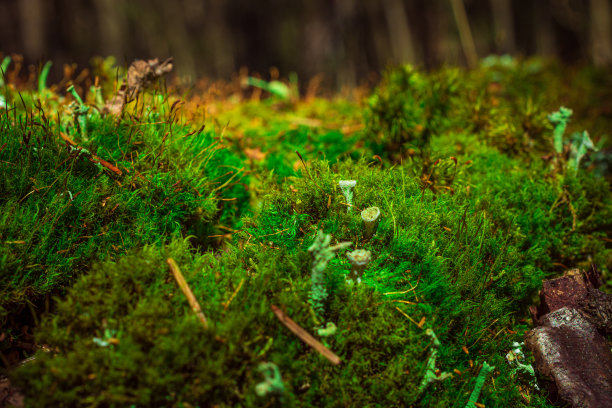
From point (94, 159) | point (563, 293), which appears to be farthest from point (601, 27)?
point (94, 159)

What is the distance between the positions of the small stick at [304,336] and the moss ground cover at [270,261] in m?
0.04

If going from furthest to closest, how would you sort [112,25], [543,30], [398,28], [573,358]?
1. [398,28]
2. [543,30]
3. [112,25]
4. [573,358]

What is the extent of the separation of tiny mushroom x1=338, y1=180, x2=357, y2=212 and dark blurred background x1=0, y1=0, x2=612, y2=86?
12236 mm

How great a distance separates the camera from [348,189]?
192 cm

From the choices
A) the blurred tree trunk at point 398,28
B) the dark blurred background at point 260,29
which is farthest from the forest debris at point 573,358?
the blurred tree trunk at point 398,28

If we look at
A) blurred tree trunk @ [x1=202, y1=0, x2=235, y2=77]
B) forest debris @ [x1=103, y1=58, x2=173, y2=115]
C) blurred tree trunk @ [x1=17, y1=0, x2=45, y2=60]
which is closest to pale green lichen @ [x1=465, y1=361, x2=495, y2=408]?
forest debris @ [x1=103, y1=58, x2=173, y2=115]

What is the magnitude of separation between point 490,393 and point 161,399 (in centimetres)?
144

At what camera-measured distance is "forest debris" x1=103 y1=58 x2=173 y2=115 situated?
96.9 inches

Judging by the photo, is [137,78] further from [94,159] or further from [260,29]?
[260,29]

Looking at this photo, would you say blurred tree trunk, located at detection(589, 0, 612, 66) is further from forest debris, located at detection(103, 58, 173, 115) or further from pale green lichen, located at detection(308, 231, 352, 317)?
pale green lichen, located at detection(308, 231, 352, 317)

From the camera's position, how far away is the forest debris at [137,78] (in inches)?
96.9

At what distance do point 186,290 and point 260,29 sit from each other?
55.9 ft

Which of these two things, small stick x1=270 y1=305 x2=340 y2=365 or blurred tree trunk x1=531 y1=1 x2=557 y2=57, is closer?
small stick x1=270 y1=305 x2=340 y2=365

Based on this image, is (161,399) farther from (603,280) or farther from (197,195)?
(603,280)
